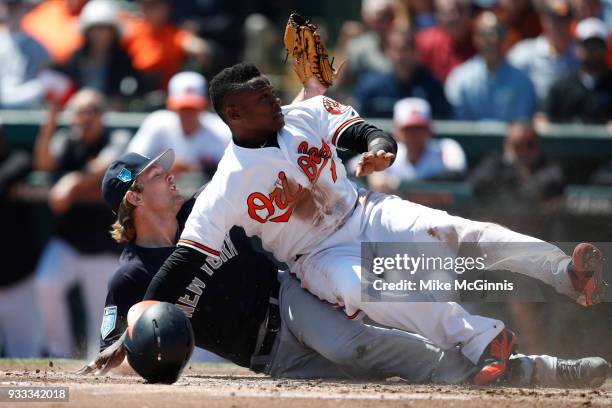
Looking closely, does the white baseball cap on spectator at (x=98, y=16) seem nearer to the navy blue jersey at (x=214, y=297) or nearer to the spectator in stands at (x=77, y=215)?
the spectator in stands at (x=77, y=215)

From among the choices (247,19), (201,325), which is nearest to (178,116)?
(247,19)

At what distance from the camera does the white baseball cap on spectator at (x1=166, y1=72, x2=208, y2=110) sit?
9.80 m

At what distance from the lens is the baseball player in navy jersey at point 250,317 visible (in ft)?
18.9

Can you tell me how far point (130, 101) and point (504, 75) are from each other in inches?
133

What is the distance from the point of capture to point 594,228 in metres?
9.34

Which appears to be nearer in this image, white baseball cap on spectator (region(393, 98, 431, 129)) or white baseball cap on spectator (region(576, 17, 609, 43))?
white baseball cap on spectator (region(393, 98, 431, 129))

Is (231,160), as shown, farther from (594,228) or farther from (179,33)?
(179,33)

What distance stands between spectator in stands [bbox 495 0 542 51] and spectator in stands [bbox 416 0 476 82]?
0.43 metres

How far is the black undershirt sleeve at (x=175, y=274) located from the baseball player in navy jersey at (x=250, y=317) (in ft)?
0.07

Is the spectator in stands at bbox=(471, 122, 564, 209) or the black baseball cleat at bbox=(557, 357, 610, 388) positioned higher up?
the spectator in stands at bbox=(471, 122, 564, 209)

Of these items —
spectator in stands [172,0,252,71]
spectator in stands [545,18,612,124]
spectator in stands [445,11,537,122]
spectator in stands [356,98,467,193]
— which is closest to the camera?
spectator in stands [356,98,467,193]
